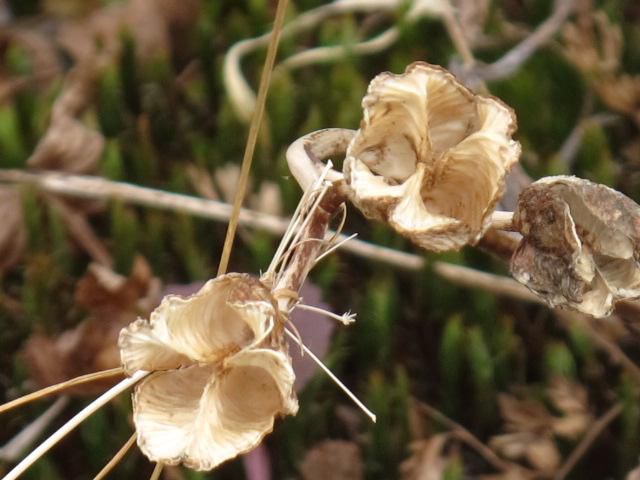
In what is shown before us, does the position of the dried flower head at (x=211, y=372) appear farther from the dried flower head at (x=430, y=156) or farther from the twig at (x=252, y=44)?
the twig at (x=252, y=44)

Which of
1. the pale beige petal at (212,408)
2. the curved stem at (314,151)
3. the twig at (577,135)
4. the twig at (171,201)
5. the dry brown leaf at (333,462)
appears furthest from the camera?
the twig at (577,135)

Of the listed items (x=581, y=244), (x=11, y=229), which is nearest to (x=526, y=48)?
(x=11, y=229)

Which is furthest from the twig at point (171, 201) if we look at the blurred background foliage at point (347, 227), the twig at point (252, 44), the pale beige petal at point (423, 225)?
the pale beige petal at point (423, 225)

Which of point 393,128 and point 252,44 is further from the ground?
point 393,128

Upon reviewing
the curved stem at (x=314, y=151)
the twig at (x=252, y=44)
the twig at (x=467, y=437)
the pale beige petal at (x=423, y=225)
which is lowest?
the twig at (x=467, y=437)

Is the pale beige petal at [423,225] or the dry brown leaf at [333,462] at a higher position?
the pale beige petal at [423,225]

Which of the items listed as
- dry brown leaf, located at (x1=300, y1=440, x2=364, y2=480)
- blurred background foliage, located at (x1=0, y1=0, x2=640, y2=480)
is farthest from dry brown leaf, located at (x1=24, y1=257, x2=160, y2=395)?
dry brown leaf, located at (x1=300, y1=440, x2=364, y2=480)

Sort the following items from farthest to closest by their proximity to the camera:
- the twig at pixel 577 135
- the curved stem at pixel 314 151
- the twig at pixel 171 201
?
the twig at pixel 577 135
the twig at pixel 171 201
the curved stem at pixel 314 151

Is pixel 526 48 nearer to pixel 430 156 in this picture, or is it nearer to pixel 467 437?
pixel 467 437
